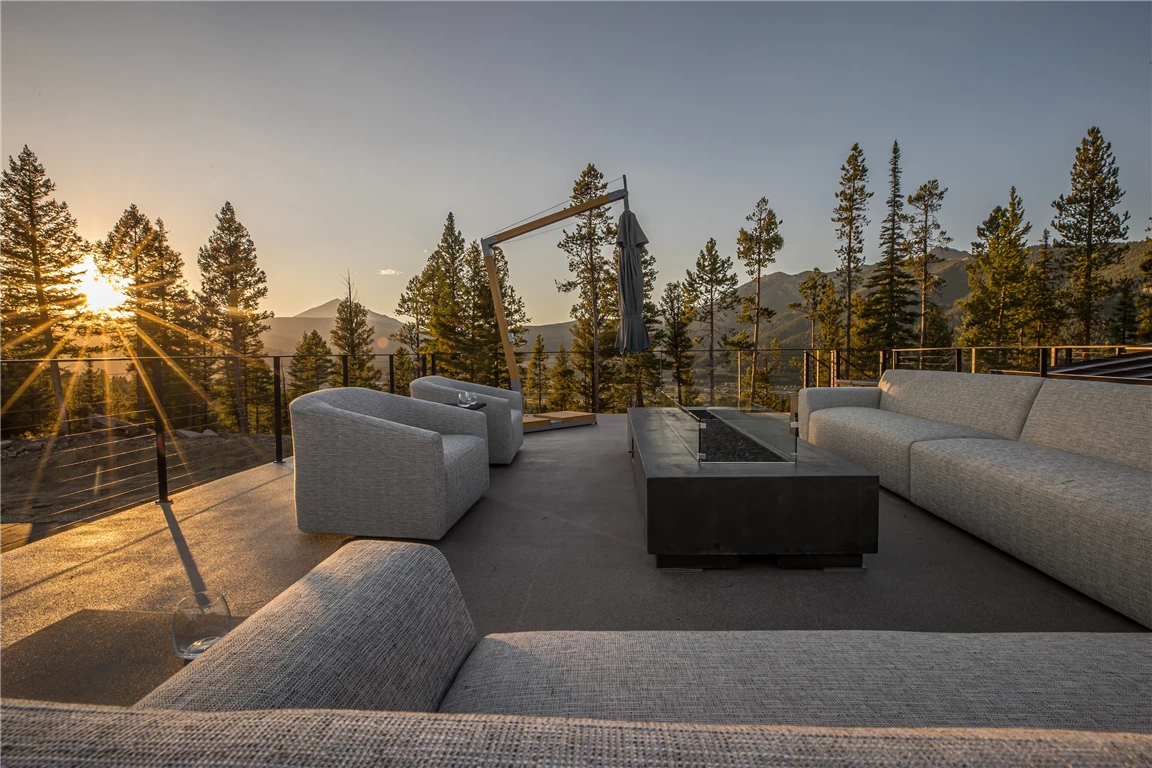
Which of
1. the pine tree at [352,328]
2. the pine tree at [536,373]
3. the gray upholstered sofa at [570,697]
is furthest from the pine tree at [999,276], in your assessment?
the pine tree at [352,328]

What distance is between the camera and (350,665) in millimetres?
632

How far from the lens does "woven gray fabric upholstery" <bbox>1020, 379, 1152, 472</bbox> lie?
2215mm

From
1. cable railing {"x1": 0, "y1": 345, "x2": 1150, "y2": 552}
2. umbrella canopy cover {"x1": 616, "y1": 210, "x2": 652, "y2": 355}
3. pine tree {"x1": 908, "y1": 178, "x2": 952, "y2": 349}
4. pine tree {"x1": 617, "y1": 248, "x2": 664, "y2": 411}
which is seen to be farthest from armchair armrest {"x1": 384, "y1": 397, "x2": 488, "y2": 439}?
pine tree {"x1": 908, "y1": 178, "x2": 952, "y2": 349}

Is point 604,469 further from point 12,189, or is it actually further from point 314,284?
point 12,189

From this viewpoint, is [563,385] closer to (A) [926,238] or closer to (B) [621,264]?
(A) [926,238]

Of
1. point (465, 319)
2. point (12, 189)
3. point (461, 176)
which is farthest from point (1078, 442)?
point (12, 189)

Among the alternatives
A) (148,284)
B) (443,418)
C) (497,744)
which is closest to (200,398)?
(148,284)

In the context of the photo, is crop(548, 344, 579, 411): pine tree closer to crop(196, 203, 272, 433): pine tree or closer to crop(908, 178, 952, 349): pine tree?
crop(196, 203, 272, 433): pine tree

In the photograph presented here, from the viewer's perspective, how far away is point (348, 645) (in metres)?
0.65

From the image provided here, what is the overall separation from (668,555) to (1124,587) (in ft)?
4.95

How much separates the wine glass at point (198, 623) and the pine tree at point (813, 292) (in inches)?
959

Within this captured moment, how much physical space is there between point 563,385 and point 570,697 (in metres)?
25.6

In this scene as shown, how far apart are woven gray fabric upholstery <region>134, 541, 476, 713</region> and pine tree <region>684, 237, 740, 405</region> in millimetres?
22520

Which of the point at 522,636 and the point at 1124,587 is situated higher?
the point at 522,636
